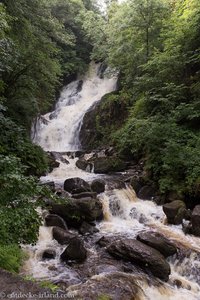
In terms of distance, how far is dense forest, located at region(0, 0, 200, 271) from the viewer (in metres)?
6.98

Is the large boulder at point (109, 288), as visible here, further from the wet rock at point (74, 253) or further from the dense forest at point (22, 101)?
the dense forest at point (22, 101)

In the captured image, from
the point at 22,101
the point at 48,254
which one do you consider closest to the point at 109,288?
the point at 48,254

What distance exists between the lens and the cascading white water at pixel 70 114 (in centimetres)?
1998

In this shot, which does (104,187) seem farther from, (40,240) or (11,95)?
(11,95)

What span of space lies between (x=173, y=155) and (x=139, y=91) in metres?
6.02

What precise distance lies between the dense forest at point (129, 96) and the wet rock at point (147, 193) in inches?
15.1

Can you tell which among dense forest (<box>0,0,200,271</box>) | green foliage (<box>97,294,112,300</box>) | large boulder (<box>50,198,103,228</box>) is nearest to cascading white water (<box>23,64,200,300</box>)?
large boulder (<box>50,198,103,228</box>)

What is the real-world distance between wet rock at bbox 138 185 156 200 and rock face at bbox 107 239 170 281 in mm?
4066

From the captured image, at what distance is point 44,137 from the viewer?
20234 mm

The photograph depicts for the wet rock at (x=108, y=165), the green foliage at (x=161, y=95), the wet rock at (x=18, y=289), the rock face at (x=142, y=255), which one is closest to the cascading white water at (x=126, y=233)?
the rock face at (x=142, y=255)

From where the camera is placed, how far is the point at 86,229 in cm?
834

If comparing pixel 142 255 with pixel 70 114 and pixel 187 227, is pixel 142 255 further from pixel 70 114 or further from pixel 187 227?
pixel 70 114

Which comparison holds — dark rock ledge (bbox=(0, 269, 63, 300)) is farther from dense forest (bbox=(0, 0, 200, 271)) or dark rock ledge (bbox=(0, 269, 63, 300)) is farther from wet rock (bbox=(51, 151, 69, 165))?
wet rock (bbox=(51, 151, 69, 165))

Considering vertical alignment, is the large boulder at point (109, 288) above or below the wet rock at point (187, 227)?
below
